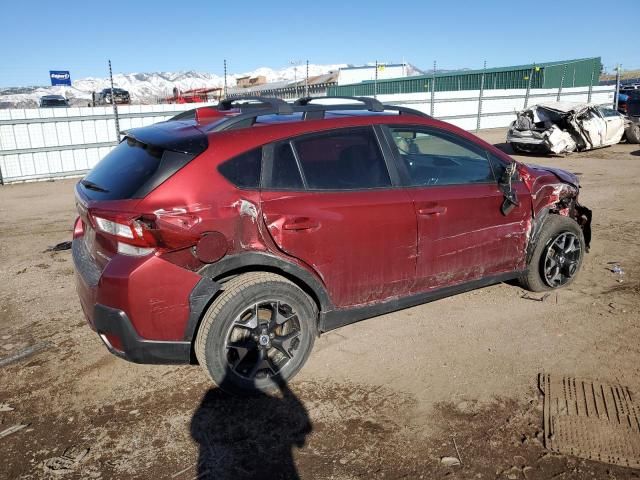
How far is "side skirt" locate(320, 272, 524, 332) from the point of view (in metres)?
3.46

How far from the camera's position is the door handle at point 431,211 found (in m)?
3.59

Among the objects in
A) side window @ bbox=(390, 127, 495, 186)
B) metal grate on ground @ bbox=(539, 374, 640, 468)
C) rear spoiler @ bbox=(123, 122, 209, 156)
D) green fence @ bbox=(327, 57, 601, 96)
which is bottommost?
metal grate on ground @ bbox=(539, 374, 640, 468)

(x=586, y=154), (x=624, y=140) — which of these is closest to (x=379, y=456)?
(x=586, y=154)

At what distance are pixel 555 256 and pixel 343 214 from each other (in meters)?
2.37

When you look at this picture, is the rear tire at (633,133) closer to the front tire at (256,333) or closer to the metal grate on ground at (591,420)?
the metal grate on ground at (591,420)

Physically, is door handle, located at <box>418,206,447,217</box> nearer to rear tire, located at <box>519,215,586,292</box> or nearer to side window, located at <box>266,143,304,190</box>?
side window, located at <box>266,143,304,190</box>

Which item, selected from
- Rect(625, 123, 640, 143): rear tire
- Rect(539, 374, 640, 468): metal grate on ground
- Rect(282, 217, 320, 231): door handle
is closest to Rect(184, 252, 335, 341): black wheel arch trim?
Rect(282, 217, 320, 231): door handle

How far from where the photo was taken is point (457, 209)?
3.75 metres

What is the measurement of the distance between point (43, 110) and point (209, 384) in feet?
40.2

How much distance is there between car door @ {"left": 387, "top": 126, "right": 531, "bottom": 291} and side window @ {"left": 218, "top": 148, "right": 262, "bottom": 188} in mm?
1059

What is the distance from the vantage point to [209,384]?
3316mm

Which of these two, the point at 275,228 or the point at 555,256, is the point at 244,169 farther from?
the point at 555,256

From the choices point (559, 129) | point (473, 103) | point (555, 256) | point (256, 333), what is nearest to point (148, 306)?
point (256, 333)

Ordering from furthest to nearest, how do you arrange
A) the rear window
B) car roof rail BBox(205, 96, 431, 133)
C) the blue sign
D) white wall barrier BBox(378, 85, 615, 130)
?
the blue sign
white wall barrier BBox(378, 85, 615, 130)
car roof rail BBox(205, 96, 431, 133)
the rear window
